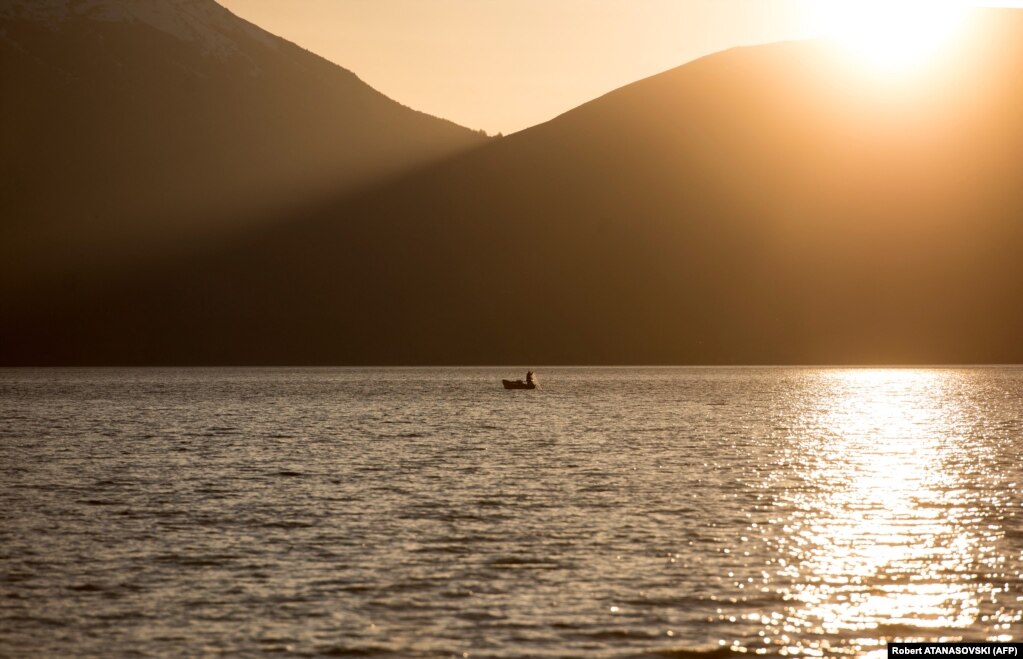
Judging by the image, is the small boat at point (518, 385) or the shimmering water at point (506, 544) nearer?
the shimmering water at point (506, 544)

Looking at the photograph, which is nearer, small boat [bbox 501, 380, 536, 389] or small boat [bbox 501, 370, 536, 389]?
small boat [bbox 501, 370, 536, 389]

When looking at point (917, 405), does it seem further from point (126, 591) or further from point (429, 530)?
point (126, 591)

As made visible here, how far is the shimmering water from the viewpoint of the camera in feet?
77.9

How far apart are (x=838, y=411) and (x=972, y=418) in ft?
50.0

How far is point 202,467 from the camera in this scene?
57.5 metres

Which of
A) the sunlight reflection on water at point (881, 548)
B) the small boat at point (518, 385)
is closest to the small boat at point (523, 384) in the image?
the small boat at point (518, 385)

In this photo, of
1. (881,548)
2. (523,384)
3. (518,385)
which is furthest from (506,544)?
(518,385)

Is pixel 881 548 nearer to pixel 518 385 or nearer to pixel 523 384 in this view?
pixel 523 384

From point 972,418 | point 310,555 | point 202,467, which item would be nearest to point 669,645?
point 310,555

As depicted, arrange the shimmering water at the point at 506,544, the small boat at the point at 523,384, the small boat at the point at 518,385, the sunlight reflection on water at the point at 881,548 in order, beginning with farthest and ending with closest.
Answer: the small boat at the point at 518,385
the small boat at the point at 523,384
the sunlight reflection on water at the point at 881,548
the shimmering water at the point at 506,544

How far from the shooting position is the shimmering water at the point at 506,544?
23734 millimetres

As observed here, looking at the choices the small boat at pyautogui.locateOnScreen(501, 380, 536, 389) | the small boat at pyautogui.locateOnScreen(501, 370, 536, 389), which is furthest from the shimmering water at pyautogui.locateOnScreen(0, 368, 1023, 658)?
the small boat at pyautogui.locateOnScreen(501, 380, 536, 389)

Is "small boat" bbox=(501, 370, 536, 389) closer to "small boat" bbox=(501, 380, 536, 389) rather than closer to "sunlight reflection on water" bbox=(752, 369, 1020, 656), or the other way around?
"small boat" bbox=(501, 380, 536, 389)

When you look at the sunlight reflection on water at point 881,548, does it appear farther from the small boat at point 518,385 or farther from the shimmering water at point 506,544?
the small boat at point 518,385
